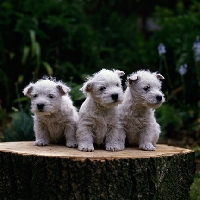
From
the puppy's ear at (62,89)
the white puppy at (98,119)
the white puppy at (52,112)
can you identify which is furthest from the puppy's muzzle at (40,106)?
the white puppy at (98,119)

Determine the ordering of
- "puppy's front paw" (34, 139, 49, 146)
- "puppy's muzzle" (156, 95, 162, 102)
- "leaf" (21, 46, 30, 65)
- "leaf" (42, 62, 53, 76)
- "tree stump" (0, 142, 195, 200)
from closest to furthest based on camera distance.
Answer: "tree stump" (0, 142, 195, 200)
"puppy's muzzle" (156, 95, 162, 102)
"puppy's front paw" (34, 139, 49, 146)
"leaf" (42, 62, 53, 76)
"leaf" (21, 46, 30, 65)

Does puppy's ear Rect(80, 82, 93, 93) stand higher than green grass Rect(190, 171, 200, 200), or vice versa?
puppy's ear Rect(80, 82, 93, 93)

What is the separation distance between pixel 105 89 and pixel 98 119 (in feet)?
1.13

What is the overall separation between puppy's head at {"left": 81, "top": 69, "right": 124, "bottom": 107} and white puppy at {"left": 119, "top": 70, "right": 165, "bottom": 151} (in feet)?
0.75

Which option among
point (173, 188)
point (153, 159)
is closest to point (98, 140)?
point (153, 159)

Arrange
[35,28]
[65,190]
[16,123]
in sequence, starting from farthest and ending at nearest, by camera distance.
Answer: [35,28], [16,123], [65,190]

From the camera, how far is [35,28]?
9.79 metres

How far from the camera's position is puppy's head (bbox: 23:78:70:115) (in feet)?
14.8

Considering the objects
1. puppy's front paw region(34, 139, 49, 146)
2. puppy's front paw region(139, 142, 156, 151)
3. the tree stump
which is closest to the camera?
the tree stump

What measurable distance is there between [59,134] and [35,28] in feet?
17.3

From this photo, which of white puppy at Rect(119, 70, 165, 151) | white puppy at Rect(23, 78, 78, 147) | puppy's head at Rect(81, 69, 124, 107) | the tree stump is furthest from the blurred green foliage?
puppy's head at Rect(81, 69, 124, 107)

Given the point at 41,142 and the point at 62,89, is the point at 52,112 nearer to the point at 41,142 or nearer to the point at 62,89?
the point at 62,89

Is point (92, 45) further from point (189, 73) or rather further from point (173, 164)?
point (173, 164)

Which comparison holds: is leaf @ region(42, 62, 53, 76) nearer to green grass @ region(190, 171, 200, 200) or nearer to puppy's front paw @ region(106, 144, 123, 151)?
green grass @ region(190, 171, 200, 200)
